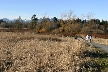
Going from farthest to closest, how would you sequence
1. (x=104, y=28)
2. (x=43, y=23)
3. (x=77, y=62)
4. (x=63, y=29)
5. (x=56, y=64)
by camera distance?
(x=104, y=28) → (x=43, y=23) → (x=63, y=29) → (x=77, y=62) → (x=56, y=64)

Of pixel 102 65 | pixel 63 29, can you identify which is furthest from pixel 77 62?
pixel 63 29

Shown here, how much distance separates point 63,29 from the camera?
7831cm

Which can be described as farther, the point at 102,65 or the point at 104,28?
the point at 104,28

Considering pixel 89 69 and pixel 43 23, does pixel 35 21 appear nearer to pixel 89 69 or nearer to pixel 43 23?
pixel 43 23

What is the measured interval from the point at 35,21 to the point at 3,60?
8502 centimetres

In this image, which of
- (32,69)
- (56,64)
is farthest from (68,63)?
(32,69)

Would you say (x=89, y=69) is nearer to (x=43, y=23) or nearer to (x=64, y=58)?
(x=64, y=58)

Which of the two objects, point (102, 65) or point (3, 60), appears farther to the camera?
point (102, 65)

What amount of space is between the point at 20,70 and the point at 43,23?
75689 mm

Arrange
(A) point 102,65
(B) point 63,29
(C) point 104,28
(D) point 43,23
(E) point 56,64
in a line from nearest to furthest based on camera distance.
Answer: (E) point 56,64
(A) point 102,65
(B) point 63,29
(D) point 43,23
(C) point 104,28

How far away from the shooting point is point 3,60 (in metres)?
12.0

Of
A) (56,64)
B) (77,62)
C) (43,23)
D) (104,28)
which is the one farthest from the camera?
(104,28)

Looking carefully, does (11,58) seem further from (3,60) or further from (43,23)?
(43,23)

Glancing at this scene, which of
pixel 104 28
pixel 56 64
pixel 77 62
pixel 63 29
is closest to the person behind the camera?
pixel 56 64
